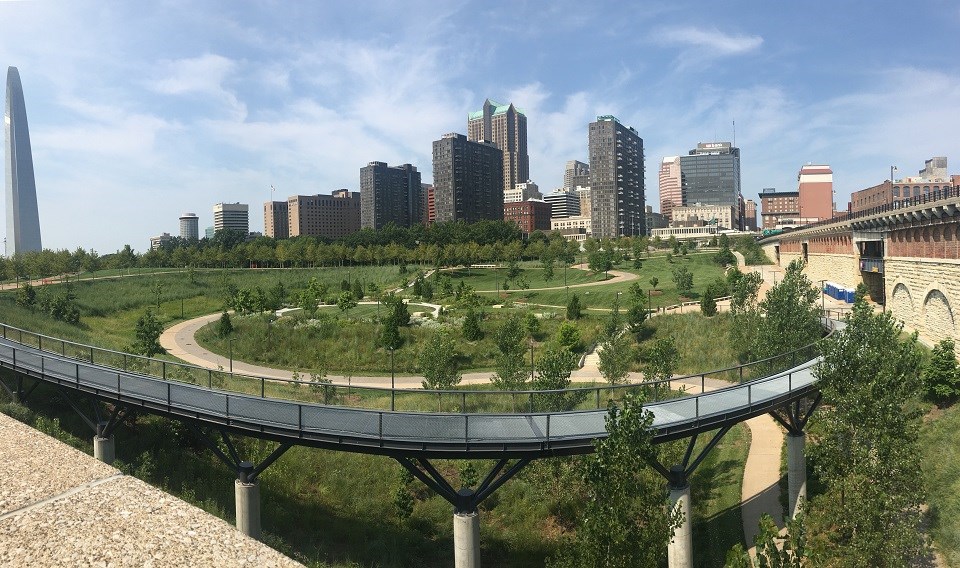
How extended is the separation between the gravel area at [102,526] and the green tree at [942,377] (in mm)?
30503

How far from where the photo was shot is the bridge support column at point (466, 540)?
16.1m

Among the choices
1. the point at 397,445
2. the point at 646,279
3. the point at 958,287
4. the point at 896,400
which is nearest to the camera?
the point at 397,445

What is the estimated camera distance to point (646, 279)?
253 ft

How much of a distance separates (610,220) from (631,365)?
160 metres

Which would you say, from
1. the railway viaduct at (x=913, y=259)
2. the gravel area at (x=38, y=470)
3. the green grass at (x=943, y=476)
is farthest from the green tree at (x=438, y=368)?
the railway viaduct at (x=913, y=259)

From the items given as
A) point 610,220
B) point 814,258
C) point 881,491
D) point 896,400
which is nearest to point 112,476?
point 881,491

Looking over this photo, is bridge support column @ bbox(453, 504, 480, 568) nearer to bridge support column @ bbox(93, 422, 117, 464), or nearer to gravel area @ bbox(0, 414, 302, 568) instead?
gravel area @ bbox(0, 414, 302, 568)

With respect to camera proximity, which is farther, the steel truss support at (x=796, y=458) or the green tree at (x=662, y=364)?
the green tree at (x=662, y=364)

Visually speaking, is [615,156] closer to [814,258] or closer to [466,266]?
[466,266]

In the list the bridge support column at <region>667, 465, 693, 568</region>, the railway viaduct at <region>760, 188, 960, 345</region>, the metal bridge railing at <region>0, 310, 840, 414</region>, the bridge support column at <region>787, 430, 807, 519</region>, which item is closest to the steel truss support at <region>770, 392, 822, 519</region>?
the bridge support column at <region>787, 430, 807, 519</region>

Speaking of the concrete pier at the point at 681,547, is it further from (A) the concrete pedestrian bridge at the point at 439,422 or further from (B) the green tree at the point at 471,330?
(B) the green tree at the point at 471,330

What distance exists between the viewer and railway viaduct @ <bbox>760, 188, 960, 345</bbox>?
32.2m

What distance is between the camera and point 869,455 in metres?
17.2

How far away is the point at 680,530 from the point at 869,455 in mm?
5929
